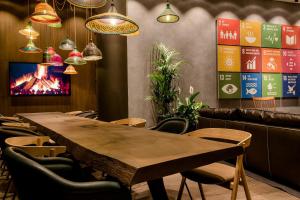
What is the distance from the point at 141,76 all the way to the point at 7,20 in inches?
142

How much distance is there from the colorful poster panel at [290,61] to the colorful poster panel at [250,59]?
83cm

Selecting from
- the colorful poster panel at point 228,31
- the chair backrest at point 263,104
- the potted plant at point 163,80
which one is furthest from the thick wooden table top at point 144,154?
the chair backrest at point 263,104

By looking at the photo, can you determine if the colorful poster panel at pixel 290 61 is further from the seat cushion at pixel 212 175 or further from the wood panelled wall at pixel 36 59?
the seat cushion at pixel 212 175

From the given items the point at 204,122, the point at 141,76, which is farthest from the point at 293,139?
the point at 141,76

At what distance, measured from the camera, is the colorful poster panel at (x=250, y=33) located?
289 inches

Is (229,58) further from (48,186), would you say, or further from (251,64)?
(48,186)

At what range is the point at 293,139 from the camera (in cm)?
291

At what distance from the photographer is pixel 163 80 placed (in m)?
6.01

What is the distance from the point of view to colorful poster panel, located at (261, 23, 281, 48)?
7.57 metres

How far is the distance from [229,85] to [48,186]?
663 cm

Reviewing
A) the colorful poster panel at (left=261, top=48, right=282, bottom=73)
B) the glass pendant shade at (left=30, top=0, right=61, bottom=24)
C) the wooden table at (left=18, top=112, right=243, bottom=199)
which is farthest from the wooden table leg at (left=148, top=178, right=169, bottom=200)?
the colorful poster panel at (left=261, top=48, right=282, bottom=73)

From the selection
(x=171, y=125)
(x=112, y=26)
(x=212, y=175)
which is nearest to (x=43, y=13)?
(x=112, y=26)

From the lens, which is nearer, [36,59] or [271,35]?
[36,59]

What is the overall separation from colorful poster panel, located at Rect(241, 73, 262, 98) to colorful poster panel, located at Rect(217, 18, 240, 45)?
2.99 feet
